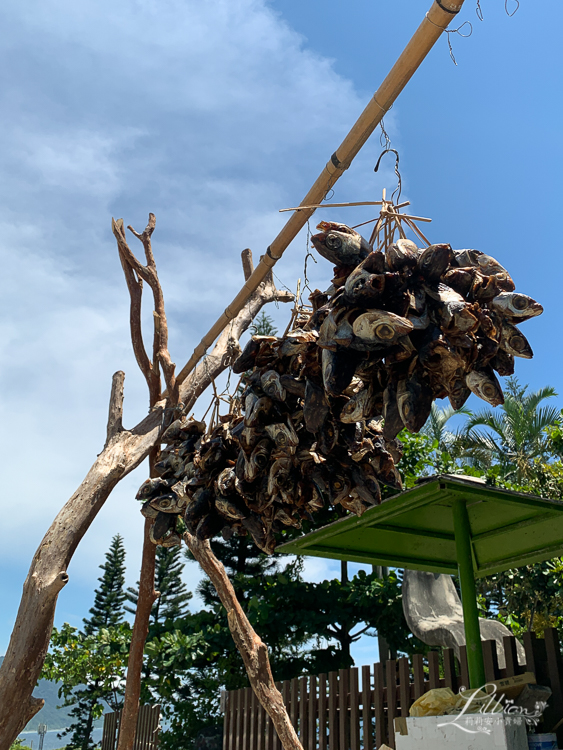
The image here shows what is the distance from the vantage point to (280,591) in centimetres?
875

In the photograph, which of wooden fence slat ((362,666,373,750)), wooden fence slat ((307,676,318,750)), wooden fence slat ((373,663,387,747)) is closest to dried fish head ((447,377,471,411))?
wooden fence slat ((373,663,387,747))

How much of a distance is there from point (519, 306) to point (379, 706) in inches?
156

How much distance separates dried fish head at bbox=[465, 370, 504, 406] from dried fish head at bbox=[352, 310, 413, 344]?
172 millimetres

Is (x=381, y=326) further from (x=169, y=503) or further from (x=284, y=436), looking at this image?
(x=169, y=503)

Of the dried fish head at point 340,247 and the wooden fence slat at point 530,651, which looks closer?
the dried fish head at point 340,247

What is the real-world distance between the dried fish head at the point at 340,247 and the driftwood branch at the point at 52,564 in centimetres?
120

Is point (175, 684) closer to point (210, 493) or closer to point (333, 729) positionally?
point (333, 729)

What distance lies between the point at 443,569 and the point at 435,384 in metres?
2.19

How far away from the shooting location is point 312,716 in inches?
190

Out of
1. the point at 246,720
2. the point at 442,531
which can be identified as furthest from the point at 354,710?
the point at 442,531

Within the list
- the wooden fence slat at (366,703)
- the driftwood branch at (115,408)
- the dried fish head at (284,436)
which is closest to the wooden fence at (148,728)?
the wooden fence slat at (366,703)

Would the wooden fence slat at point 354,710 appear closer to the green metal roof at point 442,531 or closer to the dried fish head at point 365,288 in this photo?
the green metal roof at point 442,531

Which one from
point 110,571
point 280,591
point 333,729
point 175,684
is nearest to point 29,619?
point 333,729

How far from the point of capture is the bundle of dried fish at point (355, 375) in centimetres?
89
